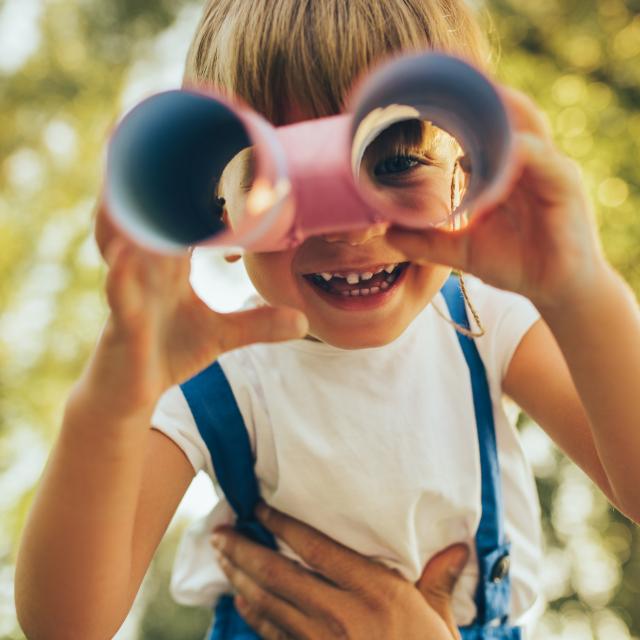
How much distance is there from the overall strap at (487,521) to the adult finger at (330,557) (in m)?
0.13

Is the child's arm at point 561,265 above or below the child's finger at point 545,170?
below

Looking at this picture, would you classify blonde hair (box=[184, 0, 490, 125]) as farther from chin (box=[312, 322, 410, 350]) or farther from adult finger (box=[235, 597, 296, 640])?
adult finger (box=[235, 597, 296, 640])

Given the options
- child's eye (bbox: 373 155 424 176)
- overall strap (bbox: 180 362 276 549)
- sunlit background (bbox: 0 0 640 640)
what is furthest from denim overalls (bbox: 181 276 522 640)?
sunlit background (bbox: 0 0 640 640)

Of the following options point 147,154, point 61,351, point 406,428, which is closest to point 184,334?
point 147,154

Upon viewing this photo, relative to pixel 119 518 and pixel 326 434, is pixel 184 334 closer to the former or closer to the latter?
pixel 119 518

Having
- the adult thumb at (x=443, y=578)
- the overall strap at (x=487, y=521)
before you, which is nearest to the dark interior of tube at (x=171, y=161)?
the overall strap at (x=487, y=521)

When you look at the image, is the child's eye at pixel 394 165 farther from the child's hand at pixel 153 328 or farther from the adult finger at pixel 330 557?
the adult finger at pixel 330 557

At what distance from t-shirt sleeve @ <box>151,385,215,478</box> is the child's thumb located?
0.27 meters

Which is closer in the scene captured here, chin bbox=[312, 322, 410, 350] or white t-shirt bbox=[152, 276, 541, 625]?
chin bbox=[312, 322, 410, 350]

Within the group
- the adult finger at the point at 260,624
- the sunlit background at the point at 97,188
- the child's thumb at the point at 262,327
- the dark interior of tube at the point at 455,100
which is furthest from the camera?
the sunlit background at the point at 97,188

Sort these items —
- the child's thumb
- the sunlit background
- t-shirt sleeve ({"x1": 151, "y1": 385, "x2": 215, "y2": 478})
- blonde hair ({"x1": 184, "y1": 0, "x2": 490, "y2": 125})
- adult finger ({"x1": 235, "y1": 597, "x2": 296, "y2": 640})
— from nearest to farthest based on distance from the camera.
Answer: the child's thumb → blonde hair ({"x1": 184, "y1": 0, "x2": 490, "y2": 125}) → t-shirt sleeve ({"x1": 151, "y1": 385, "x2": 215, "y2": 478}) → adult finger ({"x1": 235, "y1": 597, "x2": 296, "y2": 640}) → the sunlit background

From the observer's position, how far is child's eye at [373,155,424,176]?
84 centimetres

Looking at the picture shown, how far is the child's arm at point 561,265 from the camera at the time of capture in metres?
0.67

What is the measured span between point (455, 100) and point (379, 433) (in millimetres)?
471
